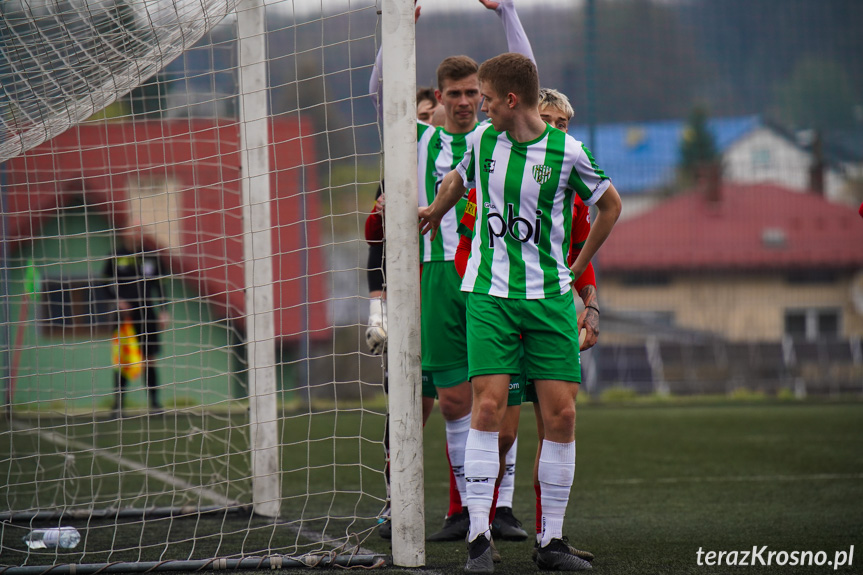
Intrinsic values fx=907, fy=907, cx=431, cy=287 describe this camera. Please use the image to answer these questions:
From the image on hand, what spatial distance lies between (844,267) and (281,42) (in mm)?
11523

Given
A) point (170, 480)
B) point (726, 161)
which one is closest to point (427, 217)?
point (170, 480)

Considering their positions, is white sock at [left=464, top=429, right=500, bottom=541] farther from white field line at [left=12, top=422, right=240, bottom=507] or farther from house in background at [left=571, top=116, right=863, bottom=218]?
house in background at [left=571, top=116, right=863, bottom=218]

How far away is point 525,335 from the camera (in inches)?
138

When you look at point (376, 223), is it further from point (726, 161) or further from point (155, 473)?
point (726, 161)

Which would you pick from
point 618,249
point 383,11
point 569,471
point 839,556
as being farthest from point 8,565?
point 618,249

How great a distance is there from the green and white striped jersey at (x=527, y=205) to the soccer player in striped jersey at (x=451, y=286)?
79 cm

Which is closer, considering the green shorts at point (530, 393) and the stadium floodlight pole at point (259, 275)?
the green shorts at point (530, 393)

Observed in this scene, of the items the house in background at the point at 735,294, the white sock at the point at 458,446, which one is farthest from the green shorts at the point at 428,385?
the house in background at the point at 735,294

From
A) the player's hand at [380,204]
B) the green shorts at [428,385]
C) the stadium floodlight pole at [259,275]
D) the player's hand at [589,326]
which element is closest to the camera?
the player's hand at [589,326]

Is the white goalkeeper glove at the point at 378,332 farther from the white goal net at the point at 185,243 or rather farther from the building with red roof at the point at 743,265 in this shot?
the building with red roof at the point at 743,265

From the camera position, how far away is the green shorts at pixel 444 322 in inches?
169

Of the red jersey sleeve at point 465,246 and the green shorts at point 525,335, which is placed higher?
the red jersey sleeve at point 465,246

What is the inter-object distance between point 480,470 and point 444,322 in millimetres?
1039

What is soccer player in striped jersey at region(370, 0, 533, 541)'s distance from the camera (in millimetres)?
4223
